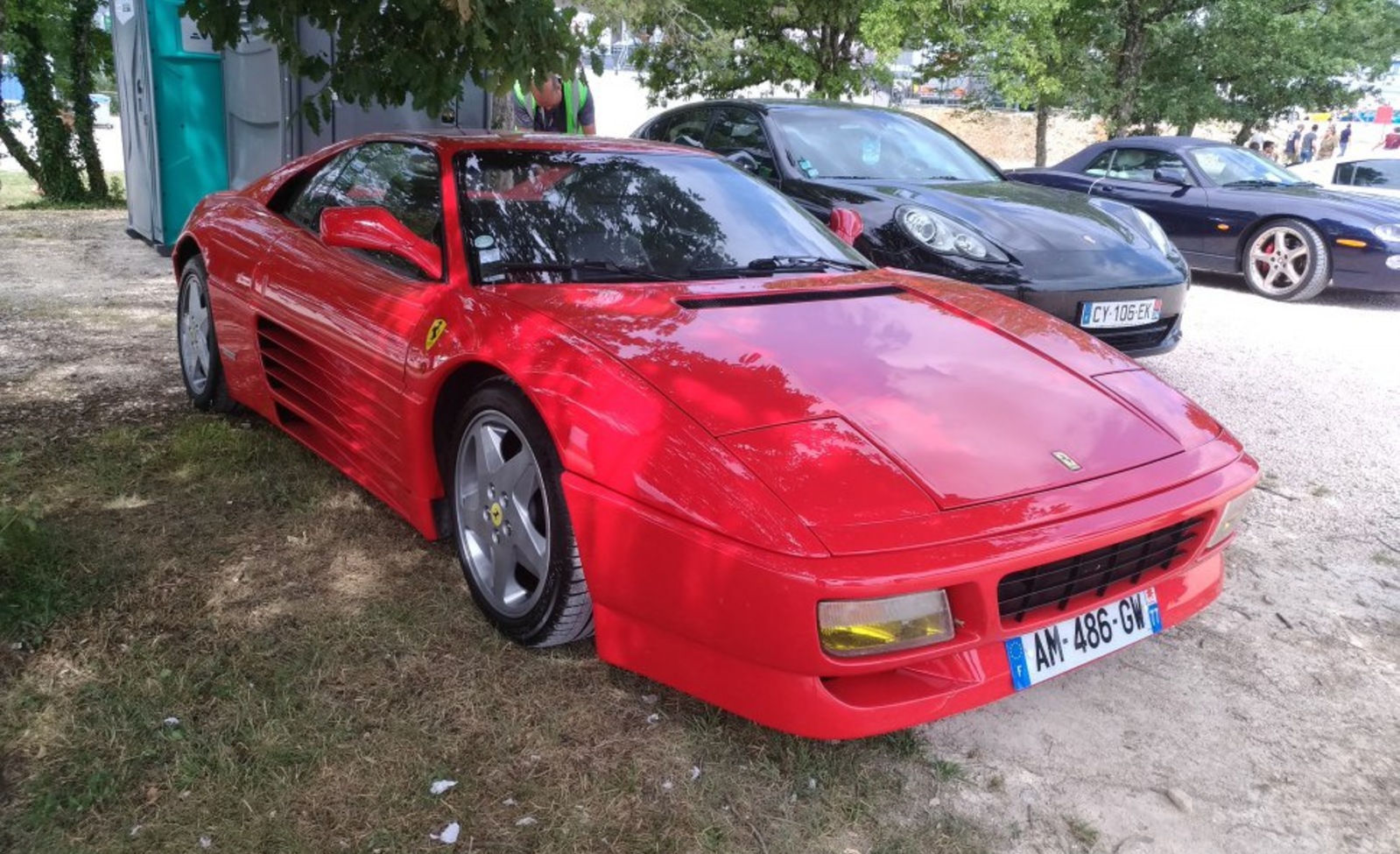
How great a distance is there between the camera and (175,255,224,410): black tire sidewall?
400 centimetres

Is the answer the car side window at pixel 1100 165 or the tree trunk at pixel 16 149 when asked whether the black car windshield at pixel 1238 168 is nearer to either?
the car side window at pixel 1100 165

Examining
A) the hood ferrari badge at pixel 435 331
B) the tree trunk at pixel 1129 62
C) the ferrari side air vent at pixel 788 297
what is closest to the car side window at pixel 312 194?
the hood ferrari badge at pixel 435 331

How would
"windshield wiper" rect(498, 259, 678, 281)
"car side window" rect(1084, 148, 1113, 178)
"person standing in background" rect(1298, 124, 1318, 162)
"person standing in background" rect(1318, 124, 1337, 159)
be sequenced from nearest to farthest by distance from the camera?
"windshield wiper" rect(498, 259, 678, 281)
"car side window" rect(1084, 148, 1113, 178)
"person standing in background" rect(1318, 124, 1337, 159)
"person standing in background" rect(1298, 124, 1318, 162)

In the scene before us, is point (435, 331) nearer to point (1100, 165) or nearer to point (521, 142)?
point (521, 142)

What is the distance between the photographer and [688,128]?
21.0 feet

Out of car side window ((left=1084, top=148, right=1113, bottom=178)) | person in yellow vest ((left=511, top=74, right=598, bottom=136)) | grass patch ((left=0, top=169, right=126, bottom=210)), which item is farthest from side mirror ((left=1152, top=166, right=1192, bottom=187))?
grass patch ((left=0, top=169, right=126, bottom=210))

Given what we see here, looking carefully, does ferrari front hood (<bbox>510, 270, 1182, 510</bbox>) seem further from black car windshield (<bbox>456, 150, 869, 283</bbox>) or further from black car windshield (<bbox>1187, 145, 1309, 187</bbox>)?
black car windshield (<bbox>1187, 145, 1309, 187</bbox>)

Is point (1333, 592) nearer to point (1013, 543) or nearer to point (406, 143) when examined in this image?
point (1013, 543)

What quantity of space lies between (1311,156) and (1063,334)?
2644 centimetres

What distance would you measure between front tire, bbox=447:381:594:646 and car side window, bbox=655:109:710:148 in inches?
156

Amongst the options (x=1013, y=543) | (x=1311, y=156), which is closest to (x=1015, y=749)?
(x=1013, y=543)

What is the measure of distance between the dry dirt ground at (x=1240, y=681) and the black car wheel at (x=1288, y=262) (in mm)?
2847

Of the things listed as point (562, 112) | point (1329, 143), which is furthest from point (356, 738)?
point (1329, 143)

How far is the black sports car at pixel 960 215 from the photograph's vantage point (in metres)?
4.72
